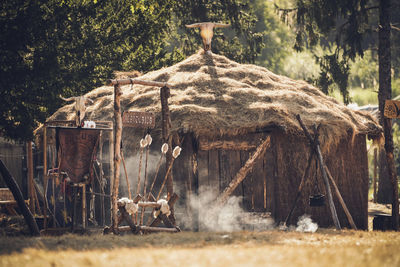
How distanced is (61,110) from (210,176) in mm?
4763

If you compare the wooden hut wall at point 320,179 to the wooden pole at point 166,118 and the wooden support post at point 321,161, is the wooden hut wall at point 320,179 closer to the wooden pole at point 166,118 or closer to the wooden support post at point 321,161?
the wooden support post at point 321,161

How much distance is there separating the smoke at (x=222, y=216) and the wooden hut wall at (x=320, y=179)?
1.35 feet

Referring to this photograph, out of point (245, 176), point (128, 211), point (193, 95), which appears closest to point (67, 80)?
point (193, 95)

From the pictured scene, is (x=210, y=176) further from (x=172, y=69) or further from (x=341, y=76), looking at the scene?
(x=341, y=76)

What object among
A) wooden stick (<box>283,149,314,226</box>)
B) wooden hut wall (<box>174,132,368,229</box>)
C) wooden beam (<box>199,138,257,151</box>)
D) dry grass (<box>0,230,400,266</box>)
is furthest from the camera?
wooden hut wall (<box>174,132,368,229</box>)

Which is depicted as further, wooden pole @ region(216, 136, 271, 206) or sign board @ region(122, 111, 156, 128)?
wooden pole @ region(216, 136, 271, 206)

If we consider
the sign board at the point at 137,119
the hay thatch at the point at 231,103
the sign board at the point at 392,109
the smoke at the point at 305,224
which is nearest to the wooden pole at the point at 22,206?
the sign board at the point at 137,119

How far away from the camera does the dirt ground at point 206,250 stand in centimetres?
795

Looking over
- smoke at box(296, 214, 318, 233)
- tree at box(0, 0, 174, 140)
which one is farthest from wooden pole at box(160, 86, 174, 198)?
tree at box(0, 0, 174, 140)

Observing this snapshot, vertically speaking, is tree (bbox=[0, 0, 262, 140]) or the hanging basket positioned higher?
tree (bbox=[0, 0, 262, 140])

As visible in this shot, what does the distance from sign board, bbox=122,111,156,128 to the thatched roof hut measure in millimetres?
1035

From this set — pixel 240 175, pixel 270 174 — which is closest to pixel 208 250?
pixel 240 175

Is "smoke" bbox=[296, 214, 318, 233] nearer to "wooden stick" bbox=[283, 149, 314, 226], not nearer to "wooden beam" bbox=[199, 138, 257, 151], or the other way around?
"wooden stick" bbox=[283, 149, 314, 226]

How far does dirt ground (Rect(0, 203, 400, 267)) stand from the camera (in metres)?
7.95
